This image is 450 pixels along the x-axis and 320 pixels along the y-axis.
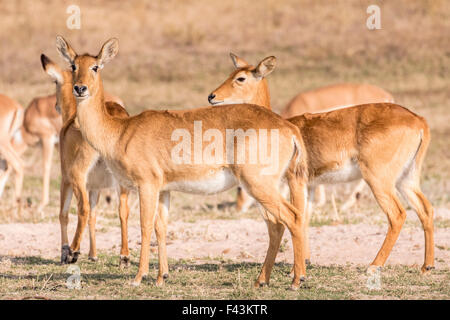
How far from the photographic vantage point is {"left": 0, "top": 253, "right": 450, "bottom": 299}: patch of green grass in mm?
7023

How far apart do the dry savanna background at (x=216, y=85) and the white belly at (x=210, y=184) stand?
838 millimetres

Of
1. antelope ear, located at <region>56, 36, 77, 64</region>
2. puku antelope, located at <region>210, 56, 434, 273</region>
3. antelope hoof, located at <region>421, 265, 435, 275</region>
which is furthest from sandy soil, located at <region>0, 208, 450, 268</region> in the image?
antelope ear, located at <region>56, 36, 77, 64</region>

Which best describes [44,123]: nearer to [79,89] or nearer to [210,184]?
[79,89]

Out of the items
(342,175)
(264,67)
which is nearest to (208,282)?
(342,175)

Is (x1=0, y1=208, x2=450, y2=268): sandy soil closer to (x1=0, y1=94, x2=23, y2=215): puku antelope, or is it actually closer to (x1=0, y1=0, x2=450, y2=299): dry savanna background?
(x1=0, y1=0, x2=450, y2=299): dry savanna background

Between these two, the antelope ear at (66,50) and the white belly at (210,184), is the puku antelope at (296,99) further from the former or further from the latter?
the white belly at (210,184)

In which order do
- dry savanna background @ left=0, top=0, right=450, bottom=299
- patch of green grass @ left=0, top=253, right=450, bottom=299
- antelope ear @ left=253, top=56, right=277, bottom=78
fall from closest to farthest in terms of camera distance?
patch of green grass @ left=0, top=253, right=450, bottom=299, dry savanna background @ left=0, top=0, right=450, bottom=299, antelope ear @ left=253, top=56, right=277, bottom=78

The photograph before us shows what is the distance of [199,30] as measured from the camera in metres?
31.6

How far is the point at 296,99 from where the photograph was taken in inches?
621

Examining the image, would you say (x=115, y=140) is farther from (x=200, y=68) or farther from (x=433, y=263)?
(x=200, y=68)

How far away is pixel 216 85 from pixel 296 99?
986 cm

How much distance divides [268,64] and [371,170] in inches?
71.1

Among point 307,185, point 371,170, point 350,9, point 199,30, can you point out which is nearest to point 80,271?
point 307,185

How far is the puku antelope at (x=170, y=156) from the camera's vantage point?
7.30m
